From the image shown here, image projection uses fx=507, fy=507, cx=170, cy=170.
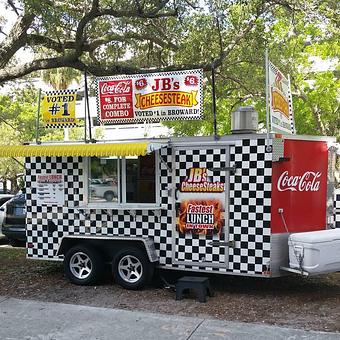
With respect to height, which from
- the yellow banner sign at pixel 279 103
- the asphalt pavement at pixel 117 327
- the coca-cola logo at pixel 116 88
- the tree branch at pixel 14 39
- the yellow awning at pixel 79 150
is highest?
the tree branch at pixel 14 39

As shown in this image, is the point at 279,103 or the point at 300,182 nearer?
the point at 300,182

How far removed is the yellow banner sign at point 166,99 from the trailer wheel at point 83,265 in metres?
2.38

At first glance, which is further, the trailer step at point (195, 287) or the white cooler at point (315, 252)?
the trailer step at point (195, 287)

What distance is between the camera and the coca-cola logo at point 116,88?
7.97 metres

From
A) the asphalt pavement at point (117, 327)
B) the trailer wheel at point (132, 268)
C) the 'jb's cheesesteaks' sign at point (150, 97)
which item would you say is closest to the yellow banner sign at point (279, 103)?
the 'jb's cheesesteaks' sign at point (150, 97)

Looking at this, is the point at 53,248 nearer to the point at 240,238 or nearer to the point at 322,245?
the point at 240,238

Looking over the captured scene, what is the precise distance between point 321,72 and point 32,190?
12.3 metres

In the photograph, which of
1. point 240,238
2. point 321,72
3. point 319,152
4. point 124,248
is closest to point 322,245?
point 240,238

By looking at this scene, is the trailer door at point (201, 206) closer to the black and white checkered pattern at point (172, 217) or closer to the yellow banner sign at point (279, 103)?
the black and white checkered pattern at point (172, 217)

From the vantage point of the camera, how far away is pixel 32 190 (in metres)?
8.28

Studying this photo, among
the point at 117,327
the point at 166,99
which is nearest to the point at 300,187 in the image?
the point at 166,99

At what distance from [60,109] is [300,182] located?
156 inches

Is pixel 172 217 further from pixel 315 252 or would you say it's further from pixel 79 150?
pixel 315 252

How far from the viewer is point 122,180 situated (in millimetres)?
7668
